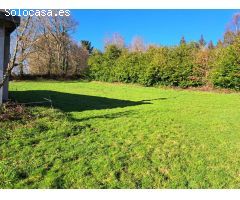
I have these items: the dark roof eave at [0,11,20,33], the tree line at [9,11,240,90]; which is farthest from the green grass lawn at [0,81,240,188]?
the tree line at [9,11,240,90]

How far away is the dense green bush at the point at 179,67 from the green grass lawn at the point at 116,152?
13781 mm

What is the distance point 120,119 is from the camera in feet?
32.9

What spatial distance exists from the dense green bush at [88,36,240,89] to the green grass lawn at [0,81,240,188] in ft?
45.2

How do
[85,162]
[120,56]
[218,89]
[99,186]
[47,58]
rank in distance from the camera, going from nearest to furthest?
[99,186] < [85,162] < [218,89] < [120,56] < [47,58]

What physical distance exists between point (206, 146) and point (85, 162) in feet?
10.4

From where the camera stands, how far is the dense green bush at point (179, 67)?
23.3m

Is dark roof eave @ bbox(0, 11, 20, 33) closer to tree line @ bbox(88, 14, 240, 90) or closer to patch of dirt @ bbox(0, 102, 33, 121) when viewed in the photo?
patch of dirt @ bbox(0, 102, 33, 121)

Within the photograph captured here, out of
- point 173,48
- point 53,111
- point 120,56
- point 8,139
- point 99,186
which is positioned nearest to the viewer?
point 99,186

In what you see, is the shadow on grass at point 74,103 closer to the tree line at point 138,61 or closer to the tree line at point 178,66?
the tree line at point 138,61

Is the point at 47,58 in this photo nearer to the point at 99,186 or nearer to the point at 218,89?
the point at 218,89

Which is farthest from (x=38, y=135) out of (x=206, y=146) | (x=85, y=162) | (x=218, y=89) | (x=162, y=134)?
(x=218, y=89)

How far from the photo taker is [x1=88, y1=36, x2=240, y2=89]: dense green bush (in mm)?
23281

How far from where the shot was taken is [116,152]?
6.52 meters

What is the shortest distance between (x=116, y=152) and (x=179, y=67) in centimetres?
2000
